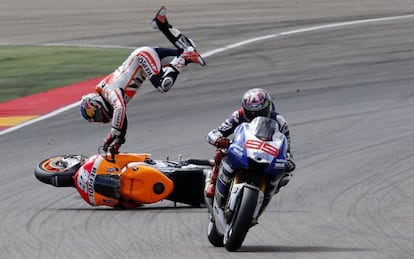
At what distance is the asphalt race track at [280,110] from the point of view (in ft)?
36.0

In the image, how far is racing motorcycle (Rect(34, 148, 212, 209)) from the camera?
501 inches

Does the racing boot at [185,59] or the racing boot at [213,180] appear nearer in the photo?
the racing boot at [213,180]

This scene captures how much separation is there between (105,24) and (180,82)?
7.37 meters

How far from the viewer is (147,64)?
13383mm

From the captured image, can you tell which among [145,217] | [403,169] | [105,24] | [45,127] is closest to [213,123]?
[45,127]

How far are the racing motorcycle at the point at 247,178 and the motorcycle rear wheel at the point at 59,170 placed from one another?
3019mm

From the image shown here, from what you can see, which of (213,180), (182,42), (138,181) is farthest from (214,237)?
(182,42)

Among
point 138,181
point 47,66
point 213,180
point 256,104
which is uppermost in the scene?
point 256,104

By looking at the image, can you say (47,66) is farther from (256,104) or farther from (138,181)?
(256,104)

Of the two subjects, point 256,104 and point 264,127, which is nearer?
point 264,127

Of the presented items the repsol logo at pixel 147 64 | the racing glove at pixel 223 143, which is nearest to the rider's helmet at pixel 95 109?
the repsol logo at pixel 147 64

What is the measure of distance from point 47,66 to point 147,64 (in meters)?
9.97

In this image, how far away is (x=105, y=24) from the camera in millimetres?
27938

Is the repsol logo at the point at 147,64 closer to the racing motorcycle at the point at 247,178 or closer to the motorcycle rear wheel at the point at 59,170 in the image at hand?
the motorcycle rear wheel at the point at 59,170
